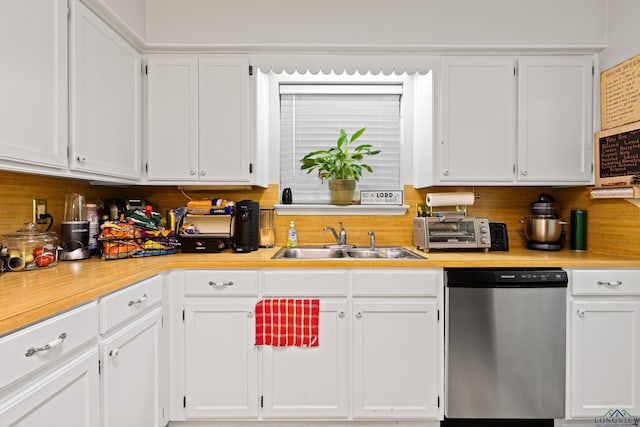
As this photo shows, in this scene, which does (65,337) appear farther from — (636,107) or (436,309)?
(636,107)

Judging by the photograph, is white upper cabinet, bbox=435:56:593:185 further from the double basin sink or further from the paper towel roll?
the double basin sink

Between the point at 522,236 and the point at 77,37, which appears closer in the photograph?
the point at 77,37

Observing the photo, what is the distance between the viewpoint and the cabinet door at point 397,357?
1.93 meters

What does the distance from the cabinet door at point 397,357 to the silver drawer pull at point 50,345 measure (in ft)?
4.21

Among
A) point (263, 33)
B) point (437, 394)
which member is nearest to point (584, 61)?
point (263, 33)

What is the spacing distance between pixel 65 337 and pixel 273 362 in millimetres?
1055

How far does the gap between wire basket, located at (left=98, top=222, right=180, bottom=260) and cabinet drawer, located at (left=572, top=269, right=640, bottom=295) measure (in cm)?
232

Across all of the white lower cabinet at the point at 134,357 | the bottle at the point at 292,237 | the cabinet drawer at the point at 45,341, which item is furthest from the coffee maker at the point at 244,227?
the cabinet drawer at the point at 45,341

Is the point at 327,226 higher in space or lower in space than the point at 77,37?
lower

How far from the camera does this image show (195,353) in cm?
192

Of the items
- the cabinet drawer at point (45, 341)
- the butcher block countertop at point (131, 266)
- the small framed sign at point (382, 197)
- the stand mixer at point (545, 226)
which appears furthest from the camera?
the small framed sign at point (382, 197)

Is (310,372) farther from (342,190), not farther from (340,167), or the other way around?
(340,167)

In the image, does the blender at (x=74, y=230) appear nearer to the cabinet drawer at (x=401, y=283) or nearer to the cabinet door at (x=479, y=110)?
the cabinet drawer at (x=401, y=283)

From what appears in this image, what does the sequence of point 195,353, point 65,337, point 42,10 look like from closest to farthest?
point 65,337 → point 42,10 → point 195,353
